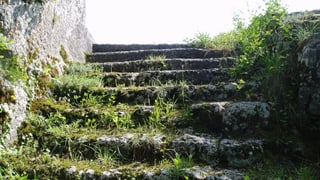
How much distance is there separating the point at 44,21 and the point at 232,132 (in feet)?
8.85

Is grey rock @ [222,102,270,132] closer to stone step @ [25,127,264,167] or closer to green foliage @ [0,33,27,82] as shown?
stone step @ [25,127,264,167]

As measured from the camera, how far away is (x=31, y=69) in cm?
361

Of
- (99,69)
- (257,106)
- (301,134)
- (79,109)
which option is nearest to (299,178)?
(301,134)

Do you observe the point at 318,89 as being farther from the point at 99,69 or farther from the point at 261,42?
the point at 99,69

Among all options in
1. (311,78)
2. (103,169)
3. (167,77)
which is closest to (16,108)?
(103,169)

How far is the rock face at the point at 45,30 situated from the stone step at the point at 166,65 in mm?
706

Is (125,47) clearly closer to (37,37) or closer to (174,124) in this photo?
(37,37)

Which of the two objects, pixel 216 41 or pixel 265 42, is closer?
pixel 265 42

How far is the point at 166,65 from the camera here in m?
4.79

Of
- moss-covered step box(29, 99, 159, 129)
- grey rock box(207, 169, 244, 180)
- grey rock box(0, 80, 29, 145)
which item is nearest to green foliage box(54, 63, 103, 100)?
moss-covered step box(29, 99, 159, 129)

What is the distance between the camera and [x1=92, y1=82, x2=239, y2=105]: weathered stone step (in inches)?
147

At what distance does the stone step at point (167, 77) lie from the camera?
4203mm

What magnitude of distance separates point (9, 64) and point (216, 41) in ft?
10.8

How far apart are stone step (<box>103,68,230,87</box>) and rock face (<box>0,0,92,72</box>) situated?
2.63 feet
